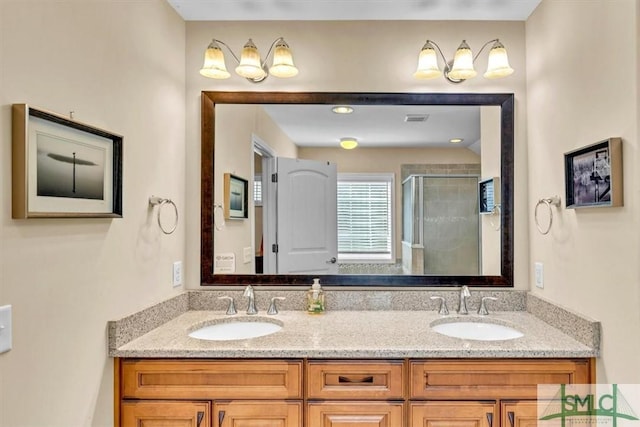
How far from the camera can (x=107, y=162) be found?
55.8 inches

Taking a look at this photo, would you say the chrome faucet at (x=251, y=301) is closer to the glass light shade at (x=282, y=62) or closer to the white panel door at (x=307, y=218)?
the white panel door at (x=307, y=218)

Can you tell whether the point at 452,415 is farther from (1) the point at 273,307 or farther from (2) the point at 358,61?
(2) the point at 358,61

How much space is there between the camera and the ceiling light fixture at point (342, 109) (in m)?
2.10

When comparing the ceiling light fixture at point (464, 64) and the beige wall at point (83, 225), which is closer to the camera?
the beige wall at point (83, 225)

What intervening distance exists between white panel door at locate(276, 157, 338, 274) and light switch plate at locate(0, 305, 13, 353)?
1.25 m

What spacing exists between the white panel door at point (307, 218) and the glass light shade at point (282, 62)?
1.46 ft

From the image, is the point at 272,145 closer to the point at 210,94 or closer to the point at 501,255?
the point at 210,94

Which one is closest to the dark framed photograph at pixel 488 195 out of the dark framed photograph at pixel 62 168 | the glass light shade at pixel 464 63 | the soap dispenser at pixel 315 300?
the glass light shade at pixel 464 63

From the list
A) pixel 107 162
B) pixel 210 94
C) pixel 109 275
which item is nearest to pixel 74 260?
pixel 109 275

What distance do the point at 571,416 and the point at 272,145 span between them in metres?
1.78

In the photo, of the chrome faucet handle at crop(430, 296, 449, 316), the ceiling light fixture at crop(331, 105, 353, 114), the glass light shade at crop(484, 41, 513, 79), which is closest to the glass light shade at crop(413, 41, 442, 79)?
the glass light shade at crop(484, 41, 513, 79)

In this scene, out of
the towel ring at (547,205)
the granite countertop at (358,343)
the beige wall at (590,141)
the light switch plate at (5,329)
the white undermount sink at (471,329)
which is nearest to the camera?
the light switch plate at (5,329)

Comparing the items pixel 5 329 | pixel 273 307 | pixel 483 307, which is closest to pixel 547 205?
pixel 483 307

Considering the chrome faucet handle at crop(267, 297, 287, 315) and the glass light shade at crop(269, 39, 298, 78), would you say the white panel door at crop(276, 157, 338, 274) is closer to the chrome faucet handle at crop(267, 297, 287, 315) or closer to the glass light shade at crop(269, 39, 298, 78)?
the chrome faucet handle at crop(267, 297, 287, 315)
